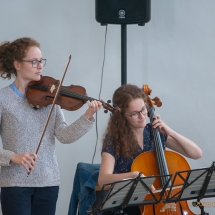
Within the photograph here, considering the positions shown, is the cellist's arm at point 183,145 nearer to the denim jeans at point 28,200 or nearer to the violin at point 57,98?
the violin at point 57,98

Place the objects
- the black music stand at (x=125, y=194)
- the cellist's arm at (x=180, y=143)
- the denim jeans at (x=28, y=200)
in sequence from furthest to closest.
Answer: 1. the cellist's arm at (x=180, y=143)
2. the denim jeans at (x=28, y=200)
3. the black music stand at (x=125, y=194)

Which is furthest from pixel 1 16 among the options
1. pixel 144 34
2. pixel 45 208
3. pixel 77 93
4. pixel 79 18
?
pixel 45 208

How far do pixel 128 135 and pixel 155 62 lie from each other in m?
1.34

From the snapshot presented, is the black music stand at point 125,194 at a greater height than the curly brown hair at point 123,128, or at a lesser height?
lesser

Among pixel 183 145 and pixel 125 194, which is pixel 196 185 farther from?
pixel 183 145

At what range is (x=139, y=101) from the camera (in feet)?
7.40

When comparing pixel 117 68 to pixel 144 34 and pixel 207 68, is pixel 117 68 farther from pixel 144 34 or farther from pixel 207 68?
pixel 207 68

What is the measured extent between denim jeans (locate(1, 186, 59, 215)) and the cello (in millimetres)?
376

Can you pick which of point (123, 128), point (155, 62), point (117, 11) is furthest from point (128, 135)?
point (155, 62)

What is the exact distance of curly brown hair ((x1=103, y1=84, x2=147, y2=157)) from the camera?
2242mm

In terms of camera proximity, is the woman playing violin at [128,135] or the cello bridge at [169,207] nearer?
the cello bridge at [169,207]

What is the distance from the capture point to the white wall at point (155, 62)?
3.38 meters

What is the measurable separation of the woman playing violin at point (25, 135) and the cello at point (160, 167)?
0.29 metres

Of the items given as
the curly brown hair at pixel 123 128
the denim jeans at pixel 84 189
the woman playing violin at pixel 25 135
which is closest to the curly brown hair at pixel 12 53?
the woman playing violin at pixel 25 135
